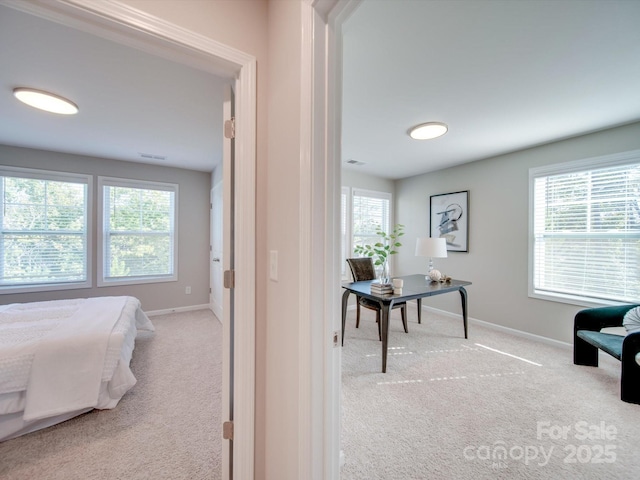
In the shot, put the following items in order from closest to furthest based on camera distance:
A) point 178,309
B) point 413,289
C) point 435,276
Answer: point 413,289 < point 435,276 < point 178,309

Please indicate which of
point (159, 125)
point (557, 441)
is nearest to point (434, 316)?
point (557, 441)

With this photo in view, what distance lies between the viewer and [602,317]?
2.46 metres

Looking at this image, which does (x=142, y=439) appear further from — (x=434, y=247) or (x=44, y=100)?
(x=434, y=247)

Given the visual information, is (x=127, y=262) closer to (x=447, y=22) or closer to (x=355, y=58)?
(x=355, y=58)

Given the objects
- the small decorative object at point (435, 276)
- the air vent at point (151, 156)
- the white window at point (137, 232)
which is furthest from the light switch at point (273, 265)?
the white window at point (137, 232)

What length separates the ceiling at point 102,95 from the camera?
1.55 meters

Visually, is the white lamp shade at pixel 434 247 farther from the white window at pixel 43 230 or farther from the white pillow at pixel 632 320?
the white window at pixel 43 230

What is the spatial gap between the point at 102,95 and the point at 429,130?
117 inches

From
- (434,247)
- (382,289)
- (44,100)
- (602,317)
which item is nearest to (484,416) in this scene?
(382,289)

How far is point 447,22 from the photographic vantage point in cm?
139

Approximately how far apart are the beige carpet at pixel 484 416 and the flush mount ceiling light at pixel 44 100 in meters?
3.36

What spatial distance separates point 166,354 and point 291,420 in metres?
2.44

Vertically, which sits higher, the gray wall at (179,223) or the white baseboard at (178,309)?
the gray wall at (179,223)

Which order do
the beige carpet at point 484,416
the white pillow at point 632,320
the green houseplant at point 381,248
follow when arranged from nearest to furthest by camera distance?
1. the beige carpet at point 484,416
2. the white pillow at point 632,320
3. the green houseplant at point 381,248
